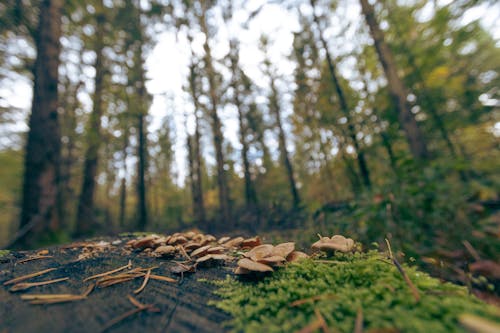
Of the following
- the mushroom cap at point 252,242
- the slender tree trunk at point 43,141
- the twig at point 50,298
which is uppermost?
the slender tree trunk at point 43,141

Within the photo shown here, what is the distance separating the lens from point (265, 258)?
1.06 meters

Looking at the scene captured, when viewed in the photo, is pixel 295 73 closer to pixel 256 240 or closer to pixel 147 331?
pixel 256 240

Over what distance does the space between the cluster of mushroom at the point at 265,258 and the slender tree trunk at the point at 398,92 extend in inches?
206

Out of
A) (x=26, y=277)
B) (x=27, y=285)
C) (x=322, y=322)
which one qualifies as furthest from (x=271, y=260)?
(x=26, y=277)

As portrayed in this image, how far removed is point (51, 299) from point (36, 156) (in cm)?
444

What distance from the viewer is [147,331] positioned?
2.27ft

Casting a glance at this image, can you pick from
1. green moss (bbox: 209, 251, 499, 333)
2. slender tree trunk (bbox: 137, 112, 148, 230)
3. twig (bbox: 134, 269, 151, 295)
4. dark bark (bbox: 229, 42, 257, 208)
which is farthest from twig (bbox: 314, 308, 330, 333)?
dark bark (bbox: 229, 42, 257, 208)

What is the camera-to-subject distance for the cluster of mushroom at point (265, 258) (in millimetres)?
978

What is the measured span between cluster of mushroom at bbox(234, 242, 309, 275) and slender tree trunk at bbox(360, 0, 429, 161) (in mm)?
5225

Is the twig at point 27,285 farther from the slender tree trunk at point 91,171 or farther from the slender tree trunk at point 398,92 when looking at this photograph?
the slender tree trunk at point 91,171

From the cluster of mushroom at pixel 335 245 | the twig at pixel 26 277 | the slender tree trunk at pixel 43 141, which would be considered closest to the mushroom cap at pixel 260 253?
the cluster of mushroom at pixel 335 245

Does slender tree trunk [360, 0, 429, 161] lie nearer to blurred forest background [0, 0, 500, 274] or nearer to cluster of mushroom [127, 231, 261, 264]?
blurred forest background [0, 0, 500, 274]

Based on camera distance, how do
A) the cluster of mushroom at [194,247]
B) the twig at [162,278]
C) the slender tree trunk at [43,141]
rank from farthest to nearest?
the slender tree trunk at [43,141] → the cluster of mushroom at [194,247] → the twig at [162,278]

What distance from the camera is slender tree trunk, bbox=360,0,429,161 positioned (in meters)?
5.11
